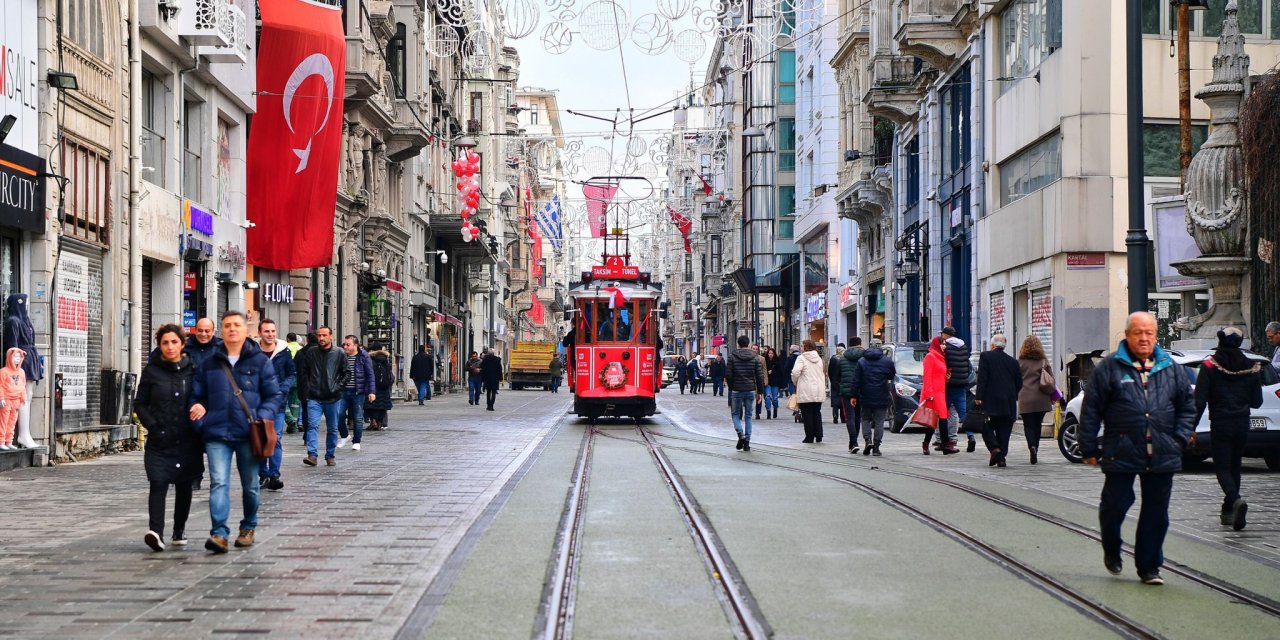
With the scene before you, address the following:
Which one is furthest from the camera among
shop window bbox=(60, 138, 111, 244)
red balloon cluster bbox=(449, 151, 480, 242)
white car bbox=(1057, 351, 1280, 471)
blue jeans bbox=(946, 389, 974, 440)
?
red balloon cluster bbox=(449, 151, 480, 242)

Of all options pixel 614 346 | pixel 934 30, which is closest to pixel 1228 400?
pixel 614 346

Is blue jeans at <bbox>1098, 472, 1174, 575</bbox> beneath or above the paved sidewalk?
above

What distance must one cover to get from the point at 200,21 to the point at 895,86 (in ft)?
77.8

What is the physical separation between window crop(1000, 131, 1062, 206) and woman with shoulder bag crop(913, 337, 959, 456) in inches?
367

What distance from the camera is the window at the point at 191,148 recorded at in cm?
2781

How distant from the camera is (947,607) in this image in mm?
8180

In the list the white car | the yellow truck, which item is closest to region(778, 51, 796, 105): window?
the yellow truck

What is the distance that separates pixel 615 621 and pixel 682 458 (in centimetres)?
1282

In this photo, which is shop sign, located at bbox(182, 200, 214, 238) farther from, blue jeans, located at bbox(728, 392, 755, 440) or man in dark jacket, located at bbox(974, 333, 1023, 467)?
man in dark jacket, located at bbox(974, 333, 1023, 467)

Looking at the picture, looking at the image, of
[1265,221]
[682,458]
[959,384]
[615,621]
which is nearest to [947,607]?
[615,621]

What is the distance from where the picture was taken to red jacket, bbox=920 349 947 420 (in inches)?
862

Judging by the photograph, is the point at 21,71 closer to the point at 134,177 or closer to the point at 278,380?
the point at 134,177

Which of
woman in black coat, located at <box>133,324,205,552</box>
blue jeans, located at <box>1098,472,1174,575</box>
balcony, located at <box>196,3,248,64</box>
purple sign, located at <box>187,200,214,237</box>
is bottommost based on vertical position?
blue jeans, located at <box>1098,472,1174,575</box>

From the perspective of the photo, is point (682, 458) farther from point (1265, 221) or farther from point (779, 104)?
point (779, 104)
